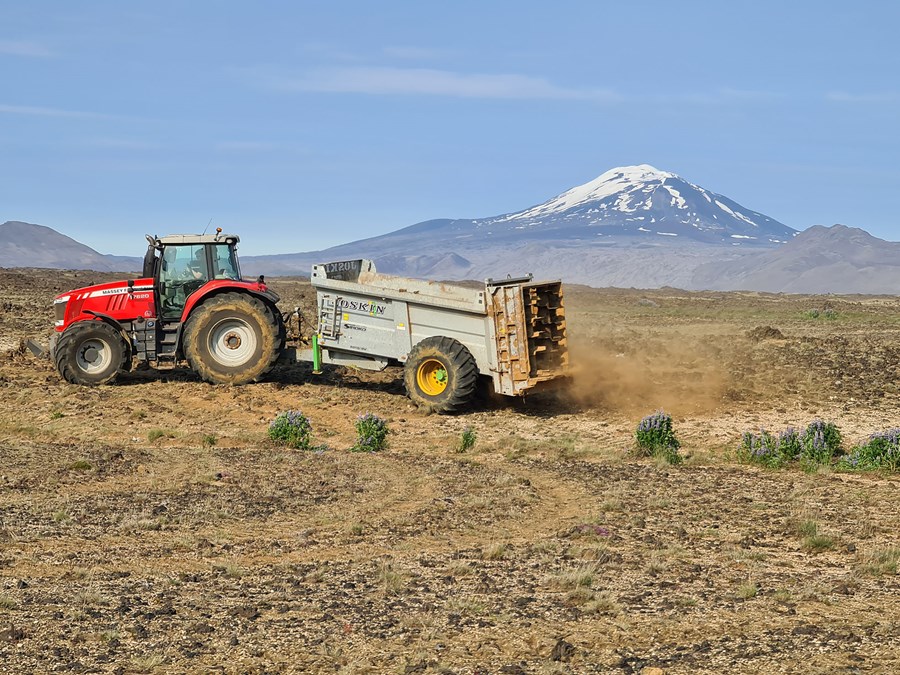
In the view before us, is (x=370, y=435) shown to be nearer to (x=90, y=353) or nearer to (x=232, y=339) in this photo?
→ (x=232, y=339)

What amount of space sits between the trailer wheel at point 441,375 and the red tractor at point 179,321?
9.03 ft

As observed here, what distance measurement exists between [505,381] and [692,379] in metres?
5.37

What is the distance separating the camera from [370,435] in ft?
50.4

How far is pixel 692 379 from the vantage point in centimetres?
2078

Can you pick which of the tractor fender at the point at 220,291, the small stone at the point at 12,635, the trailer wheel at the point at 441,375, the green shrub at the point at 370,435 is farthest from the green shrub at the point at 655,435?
the small stone at the point at 12,635

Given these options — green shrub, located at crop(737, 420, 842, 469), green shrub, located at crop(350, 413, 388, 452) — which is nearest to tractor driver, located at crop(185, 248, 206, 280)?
green shrub, located at crop(350, 413, 388, 452)

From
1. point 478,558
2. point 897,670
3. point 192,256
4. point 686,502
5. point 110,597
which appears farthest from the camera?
point 192,256

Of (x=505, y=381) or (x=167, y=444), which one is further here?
(x=505, y=381)

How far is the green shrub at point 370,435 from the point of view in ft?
50.0

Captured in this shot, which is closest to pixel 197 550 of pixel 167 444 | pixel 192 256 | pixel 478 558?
pixel 478 558

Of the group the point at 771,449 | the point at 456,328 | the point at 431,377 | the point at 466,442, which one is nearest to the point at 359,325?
the point at 431,377

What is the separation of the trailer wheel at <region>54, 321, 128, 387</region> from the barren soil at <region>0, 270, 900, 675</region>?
432 mm

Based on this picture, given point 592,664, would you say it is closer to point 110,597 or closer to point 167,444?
point 110,597

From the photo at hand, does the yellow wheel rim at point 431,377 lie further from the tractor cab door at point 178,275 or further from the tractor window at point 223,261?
the tractor cab door at point 178,275
